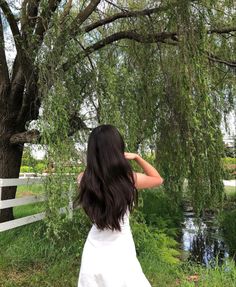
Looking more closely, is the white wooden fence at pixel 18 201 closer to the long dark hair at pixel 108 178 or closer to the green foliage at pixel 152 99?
the green foliage at pixel 152 99

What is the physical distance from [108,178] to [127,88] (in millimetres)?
3062

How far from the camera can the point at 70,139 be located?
460cm

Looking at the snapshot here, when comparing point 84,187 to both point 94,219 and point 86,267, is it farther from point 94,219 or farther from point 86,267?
point 86,267

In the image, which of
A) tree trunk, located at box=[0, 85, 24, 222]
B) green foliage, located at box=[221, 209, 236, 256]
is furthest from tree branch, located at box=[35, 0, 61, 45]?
green foliage, located at box=[221, 209, 236, 256]

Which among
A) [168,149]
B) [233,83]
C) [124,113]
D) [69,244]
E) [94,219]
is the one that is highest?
[233,83]

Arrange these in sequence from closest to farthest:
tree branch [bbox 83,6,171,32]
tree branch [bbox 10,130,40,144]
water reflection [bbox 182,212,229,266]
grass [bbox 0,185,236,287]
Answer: grass [bbox 0,185,236,287] → tree branch [bbox 10,130,40,144] → tree branch [bbox 83,6,171,32] → water reflection [bbox 182,212,229,266]

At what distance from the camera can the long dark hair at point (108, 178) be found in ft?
7.07

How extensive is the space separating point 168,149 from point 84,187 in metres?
3.29

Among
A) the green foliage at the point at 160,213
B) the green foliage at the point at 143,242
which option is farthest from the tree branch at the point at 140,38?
the green foliage at the point at 160,213

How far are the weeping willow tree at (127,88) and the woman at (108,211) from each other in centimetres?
203

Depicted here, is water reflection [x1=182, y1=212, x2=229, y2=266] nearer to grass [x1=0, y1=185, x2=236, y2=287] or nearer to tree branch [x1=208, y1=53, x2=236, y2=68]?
grass [x1=0, y1=185, x2=236, y2=287]

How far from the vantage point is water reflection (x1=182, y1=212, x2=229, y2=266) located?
24.9 ft

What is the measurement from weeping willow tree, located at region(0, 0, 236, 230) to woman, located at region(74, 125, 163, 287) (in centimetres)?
203

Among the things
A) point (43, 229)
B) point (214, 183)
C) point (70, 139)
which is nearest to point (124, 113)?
point (70, 139)
